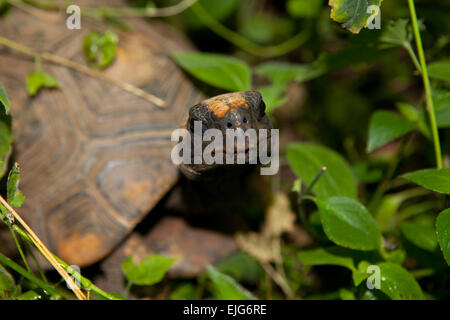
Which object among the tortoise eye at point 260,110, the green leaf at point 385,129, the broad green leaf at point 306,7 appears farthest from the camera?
the broad green leaf at point 306,7

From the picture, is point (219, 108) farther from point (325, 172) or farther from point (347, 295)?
point (347, 295)

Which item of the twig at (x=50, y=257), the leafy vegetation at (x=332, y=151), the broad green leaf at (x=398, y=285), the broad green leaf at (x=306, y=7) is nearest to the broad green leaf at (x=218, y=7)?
the leafy vegetation at (x=332, y=151)

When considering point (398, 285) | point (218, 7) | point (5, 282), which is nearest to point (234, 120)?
point (398, 285)

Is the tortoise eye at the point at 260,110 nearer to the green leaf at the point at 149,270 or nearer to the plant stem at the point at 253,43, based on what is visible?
the green leaf at the point at 149,270

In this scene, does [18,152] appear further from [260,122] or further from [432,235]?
[432,235]

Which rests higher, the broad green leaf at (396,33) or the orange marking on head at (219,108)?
the broad green leaf at (396,33)
